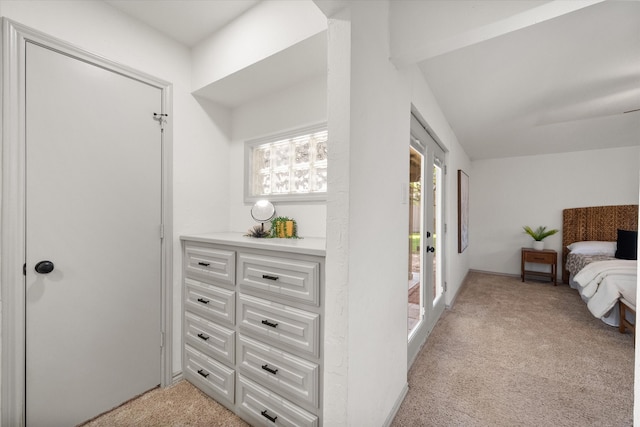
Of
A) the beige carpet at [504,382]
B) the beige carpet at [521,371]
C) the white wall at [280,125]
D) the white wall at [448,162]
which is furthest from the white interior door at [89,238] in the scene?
the white wall at [448,162]

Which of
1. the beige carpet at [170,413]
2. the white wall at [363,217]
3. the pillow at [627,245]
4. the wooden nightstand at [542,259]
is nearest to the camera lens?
the white wall at [363,217]

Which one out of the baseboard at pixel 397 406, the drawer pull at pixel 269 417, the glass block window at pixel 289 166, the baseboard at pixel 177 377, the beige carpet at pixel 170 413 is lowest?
the beige carpet at pixel 170 413

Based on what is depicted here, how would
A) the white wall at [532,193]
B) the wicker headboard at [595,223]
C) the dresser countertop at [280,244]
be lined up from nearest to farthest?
the dresser countertop at [280,244] → the wicker headboard at [595,223] → the white wall at [532,193]

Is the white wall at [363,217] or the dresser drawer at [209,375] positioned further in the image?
the dresser drawer at [209,375]

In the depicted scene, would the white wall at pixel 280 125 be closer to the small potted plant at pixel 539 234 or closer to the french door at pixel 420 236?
the french door at pixel 420 236

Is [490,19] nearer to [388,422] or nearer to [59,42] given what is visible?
[388,422]

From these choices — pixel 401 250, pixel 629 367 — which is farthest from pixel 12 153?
pixel 629 367

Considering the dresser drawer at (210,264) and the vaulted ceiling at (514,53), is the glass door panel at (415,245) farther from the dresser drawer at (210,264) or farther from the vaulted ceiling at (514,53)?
the dresser drawer at (210,264)

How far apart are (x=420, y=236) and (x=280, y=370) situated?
5.04 ft

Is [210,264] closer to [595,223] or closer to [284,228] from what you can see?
[284,228]

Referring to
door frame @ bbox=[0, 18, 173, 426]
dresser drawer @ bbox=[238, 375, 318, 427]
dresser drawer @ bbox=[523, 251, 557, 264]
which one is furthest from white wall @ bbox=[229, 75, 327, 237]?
dresser drawer @ bbox=[523, 251, 557, 264]

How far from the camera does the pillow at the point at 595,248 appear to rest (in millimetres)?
3924

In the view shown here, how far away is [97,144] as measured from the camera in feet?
5.26

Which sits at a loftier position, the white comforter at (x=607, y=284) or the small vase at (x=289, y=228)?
the small vase at (x=289, y=228)
